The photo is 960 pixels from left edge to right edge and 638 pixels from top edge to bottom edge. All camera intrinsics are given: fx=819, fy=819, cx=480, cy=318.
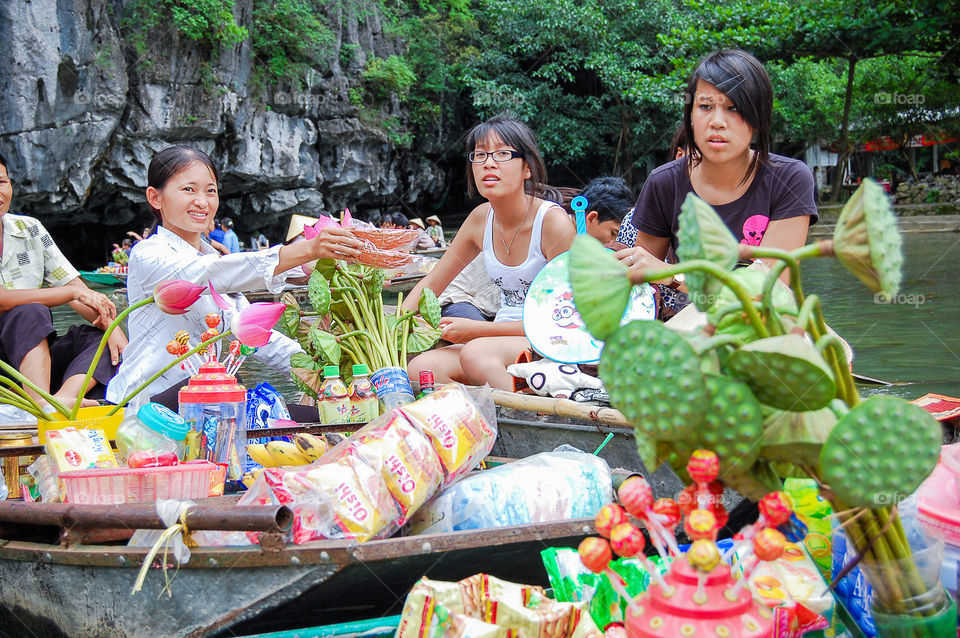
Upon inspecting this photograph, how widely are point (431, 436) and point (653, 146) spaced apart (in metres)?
21.4

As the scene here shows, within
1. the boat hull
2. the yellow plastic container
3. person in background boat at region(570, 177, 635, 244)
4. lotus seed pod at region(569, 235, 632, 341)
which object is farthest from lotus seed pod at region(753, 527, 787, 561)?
person in background boat at region(570, 177, 635, 244)

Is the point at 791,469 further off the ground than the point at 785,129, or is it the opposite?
the point at 785,129

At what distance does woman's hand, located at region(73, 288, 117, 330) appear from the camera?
128 inches

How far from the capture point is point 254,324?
207 cm

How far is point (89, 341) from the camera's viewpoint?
349 cm

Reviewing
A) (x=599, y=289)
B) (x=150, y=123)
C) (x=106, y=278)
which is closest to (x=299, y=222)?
(x=599, y=289)

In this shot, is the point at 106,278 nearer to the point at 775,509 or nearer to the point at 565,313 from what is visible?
the point at 565,313

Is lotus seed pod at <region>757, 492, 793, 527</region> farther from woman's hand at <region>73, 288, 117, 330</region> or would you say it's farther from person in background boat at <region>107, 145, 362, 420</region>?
woman's hand at <region>73, 288, 117, 330</region>

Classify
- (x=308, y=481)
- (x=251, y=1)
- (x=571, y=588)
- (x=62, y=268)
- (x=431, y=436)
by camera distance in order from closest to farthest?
1. (x=571, y=588)
2. (x=308, y=481)
3. (x=431, y=436)
4. (x=62, y=268)
5. (x=251, y=1)

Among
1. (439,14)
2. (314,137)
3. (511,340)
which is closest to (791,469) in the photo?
(511,340)

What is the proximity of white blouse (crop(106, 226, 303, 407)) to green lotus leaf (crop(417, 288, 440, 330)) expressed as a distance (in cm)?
55

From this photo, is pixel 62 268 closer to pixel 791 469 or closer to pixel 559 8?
pixel 791 469

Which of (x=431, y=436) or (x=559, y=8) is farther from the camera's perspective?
(x=559, y=8)

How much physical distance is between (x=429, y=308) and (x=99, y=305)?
134cm
